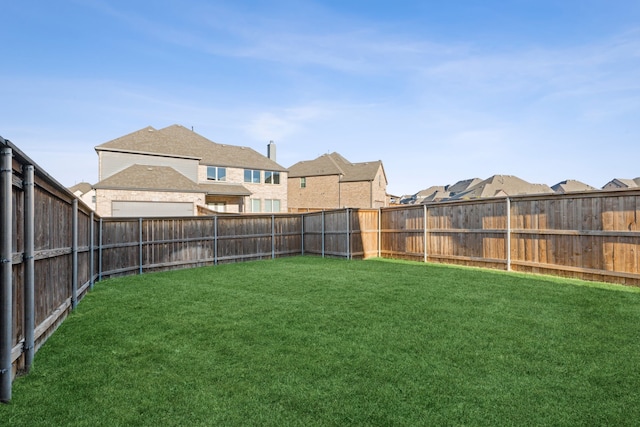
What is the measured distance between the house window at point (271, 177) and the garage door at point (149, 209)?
10.3 meters

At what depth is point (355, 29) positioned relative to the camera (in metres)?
13.8

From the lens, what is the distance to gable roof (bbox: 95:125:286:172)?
2545 centimetres

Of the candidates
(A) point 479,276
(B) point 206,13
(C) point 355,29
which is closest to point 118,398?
(A) point 479,276

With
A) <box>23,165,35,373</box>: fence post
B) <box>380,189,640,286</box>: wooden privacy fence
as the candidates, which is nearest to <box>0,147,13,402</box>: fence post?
<box>23,165,35,373</box>: fence post

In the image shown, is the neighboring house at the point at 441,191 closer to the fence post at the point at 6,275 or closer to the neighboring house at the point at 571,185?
the neighboring house at the point at 571,185

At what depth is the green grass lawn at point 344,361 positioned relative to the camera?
271 cm

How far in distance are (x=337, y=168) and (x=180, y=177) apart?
2148cm

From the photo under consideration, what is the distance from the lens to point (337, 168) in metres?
42.1

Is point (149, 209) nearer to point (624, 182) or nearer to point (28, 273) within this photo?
point (28, 273)

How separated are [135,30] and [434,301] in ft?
44.8

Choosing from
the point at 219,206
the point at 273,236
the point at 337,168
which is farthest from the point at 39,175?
the point at 337,168

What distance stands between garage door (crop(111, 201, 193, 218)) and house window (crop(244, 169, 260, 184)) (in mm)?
8660

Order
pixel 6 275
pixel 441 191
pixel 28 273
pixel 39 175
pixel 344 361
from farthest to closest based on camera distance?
1. pixel 441 191
2. pixel 39 175
3. pixel 344 361
4. pixel 28 273
5. pixel 6 275

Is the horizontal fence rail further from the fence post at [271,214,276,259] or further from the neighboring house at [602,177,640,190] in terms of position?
the neighboring house at [602,177,640,190]
